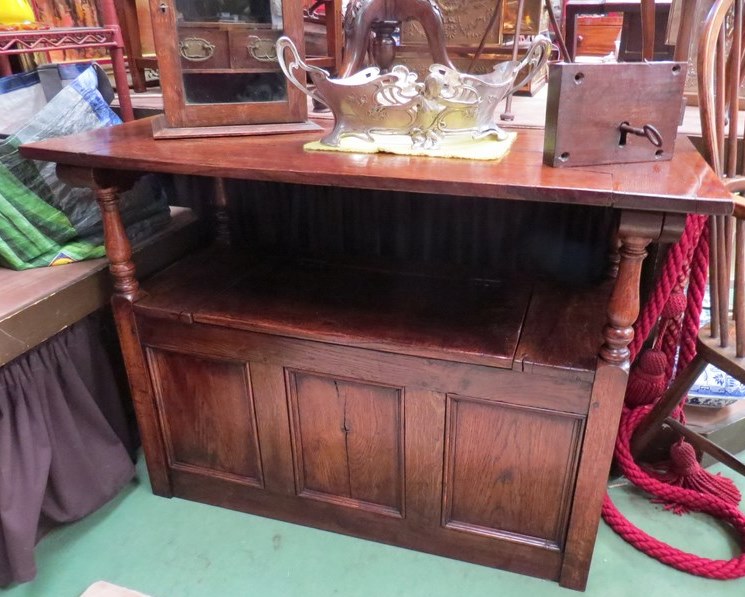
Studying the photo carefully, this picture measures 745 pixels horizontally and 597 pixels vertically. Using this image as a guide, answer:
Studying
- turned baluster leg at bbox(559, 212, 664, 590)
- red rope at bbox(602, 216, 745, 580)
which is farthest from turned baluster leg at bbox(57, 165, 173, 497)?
red rope at bbox(602, 216, 745, 580)

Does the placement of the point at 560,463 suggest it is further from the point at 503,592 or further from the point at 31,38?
the point at 31,38

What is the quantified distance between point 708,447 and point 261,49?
128 cm

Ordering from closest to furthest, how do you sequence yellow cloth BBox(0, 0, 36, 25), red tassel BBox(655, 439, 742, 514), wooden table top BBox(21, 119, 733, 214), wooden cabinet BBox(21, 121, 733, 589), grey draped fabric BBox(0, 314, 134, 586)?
wooden table top BBox(21, 119, 733, 214) → wooden cabinet BBox(21, 121, 733, 589) → grey draped fabric BBox(0, 314, 134, 586) → red tassel BBox(655, 439, 742, 514) → yellow cloth BBox(0, 0, 36, 25)

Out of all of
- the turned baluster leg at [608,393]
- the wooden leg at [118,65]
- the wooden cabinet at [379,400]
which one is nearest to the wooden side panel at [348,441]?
the wooden cabinet at [379,400]

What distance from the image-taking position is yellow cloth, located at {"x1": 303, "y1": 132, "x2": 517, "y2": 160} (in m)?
1.03

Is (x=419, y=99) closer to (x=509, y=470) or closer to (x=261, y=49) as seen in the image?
(x=261, y=49)

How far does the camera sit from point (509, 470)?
1.18 metres

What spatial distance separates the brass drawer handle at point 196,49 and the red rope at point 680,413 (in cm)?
99

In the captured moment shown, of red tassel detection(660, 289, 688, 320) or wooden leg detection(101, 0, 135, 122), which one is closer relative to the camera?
red tassel detection(660, 289, 688, 320)

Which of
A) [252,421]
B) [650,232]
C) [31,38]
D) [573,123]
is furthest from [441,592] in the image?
[31,38]

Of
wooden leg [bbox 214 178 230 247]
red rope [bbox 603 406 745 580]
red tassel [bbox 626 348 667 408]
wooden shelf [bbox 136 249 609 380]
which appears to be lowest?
red rope [bbox 603 406 745 580]

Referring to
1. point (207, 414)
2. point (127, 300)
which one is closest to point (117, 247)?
point (127, 300)

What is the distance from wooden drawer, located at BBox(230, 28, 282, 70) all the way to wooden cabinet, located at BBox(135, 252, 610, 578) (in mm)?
458

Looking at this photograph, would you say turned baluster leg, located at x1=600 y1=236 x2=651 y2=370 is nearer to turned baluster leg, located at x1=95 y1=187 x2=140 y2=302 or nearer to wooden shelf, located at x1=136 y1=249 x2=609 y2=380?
wooden shelf, located at x1=136 y1=249 x2=609 y2=380
